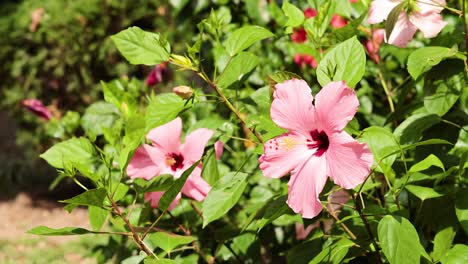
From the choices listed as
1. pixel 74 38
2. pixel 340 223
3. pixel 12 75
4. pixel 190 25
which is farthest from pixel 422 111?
pixel 12 75

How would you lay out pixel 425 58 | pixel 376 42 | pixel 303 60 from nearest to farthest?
pixel 425 58, pixel 376 42, pixel 303 60

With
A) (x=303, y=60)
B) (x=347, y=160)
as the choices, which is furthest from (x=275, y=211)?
(x=303, y=60)

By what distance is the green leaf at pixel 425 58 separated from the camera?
1.37 m

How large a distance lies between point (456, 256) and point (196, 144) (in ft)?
2.14

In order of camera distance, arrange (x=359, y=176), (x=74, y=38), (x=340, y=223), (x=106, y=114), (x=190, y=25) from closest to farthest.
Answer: (x=359, y=176)
(x=340, y=223)
(x=106, y=114)
(x=190, y=25)
(x=74, y=38)

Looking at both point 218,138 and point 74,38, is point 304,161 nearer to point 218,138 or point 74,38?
point 218,138

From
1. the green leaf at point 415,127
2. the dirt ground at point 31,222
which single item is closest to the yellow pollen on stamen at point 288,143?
the green leaf at point 415,127

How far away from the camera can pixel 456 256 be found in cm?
129

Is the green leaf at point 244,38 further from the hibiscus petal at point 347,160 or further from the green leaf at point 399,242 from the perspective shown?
the green leaf at point 399,242

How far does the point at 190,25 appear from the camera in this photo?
307cm

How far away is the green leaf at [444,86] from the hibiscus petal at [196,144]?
516 millimetres

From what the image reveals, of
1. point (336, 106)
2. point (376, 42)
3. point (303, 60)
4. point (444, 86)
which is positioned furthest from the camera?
point (303, 60)

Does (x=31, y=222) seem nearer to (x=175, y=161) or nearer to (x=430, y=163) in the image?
(x=175, y=161)

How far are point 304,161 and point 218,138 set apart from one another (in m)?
0.48
